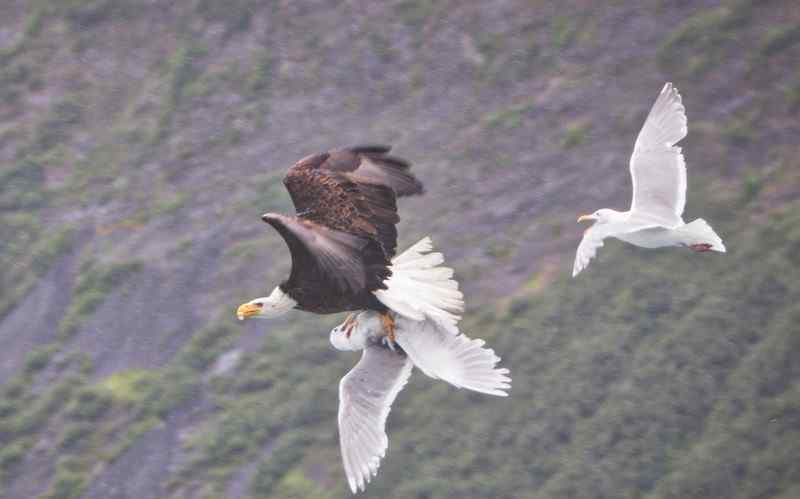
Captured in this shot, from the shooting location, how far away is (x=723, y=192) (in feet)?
49.2

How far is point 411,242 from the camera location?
15.7m

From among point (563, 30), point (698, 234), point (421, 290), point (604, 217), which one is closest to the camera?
point (421, 290)

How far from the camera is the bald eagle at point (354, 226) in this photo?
32.6ft

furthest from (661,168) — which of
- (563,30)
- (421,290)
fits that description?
(563,30)

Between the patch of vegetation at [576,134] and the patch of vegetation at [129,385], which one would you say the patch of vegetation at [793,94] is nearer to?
the patch of vegetation at [576,134]

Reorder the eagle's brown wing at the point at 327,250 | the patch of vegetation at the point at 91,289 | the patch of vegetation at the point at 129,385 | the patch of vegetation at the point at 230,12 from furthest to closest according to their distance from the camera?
the patch of vegetation at the point at 230,12 < the patch of vegetation at the point at 91,289 < the patch of vegetation at the point at 129,385 < the eagle's brown wing at the point at 327,250

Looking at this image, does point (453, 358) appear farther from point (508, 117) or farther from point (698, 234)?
point (508, 117)

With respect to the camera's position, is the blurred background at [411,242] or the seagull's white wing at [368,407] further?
the blurred background at [411,242]

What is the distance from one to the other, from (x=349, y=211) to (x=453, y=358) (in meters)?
1.16

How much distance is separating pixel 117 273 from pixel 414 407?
456 cm

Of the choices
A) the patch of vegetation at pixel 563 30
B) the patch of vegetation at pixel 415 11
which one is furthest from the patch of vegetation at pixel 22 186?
the patch of vegetation at pixel 563 30

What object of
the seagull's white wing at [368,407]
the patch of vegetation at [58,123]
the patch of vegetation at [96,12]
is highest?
the seagull's white wing at [368,407]

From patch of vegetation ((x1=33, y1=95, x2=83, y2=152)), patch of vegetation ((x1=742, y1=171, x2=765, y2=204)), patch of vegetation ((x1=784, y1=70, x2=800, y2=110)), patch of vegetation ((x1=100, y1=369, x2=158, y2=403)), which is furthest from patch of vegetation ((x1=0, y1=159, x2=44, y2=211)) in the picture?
patch of vegetation ((x1=784, y1=70, x2=800, y2=110))

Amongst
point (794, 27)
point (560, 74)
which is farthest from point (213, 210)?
point (794, 27)
